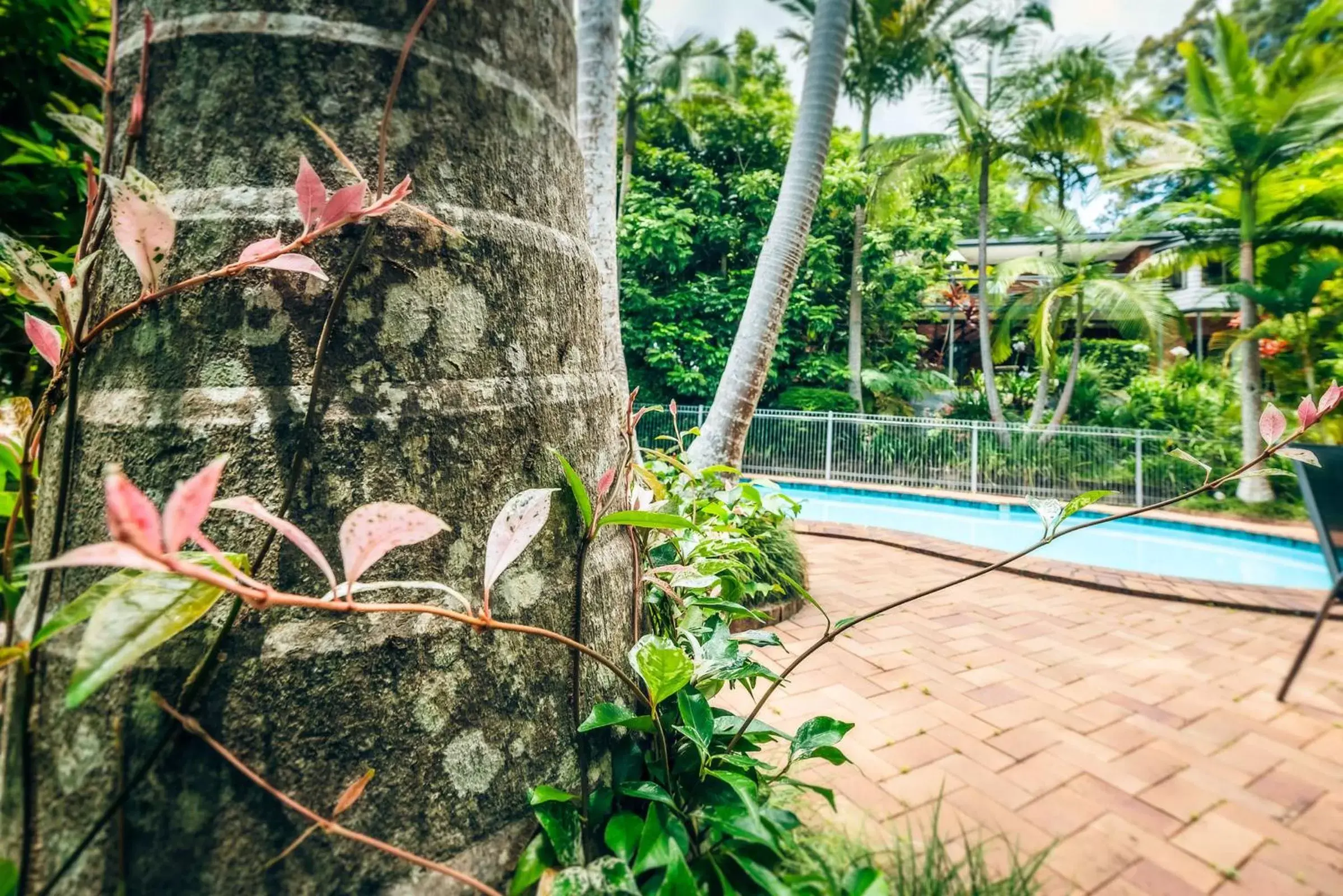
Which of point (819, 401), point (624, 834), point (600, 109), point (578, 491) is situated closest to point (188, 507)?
point (578, 491)

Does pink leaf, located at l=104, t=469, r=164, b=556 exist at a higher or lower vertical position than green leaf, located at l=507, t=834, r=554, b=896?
higher

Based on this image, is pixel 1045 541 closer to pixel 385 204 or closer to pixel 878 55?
pixel 385 204

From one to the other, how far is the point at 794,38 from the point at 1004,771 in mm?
16875

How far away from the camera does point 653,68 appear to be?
15.1 metres

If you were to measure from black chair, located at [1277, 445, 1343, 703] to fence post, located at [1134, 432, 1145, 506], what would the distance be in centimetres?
946

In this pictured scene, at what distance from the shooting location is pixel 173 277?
2.35 ft

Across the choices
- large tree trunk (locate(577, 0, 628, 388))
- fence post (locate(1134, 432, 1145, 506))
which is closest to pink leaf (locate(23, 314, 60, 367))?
large tree trunk (locate(577, 0, 628, 388))

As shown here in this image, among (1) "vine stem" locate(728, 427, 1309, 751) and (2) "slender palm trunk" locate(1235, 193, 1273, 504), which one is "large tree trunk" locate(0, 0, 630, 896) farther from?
(2) "slender palm trunk" locate(1235, 193, 1273, 504)

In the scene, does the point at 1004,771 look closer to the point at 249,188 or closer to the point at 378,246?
the point at 378,246

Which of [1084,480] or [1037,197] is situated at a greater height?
[1037,197]

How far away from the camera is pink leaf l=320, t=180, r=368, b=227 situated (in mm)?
616

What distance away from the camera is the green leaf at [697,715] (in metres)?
0.96

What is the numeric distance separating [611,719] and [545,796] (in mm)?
127

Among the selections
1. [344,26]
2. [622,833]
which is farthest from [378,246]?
[622,833]
